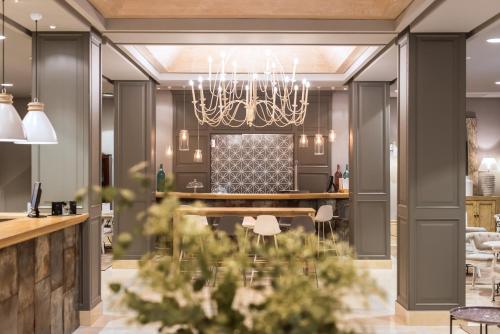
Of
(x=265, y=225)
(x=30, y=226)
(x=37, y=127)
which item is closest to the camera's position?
(x=30, y=226)

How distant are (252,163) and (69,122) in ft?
21.4

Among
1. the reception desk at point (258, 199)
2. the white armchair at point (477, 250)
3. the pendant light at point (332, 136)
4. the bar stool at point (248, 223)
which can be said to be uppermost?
the pendant light at point (332, 136)

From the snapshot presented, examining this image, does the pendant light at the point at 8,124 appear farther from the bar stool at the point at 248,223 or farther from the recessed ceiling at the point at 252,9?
the bar stool at the point at 248,223

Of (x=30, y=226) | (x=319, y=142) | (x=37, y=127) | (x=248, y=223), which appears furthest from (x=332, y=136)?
(x=30, y=226)

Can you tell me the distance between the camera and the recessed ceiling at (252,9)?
6.00 metres

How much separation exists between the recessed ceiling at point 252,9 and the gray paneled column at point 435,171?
49 centimetres

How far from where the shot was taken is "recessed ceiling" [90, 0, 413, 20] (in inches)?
236

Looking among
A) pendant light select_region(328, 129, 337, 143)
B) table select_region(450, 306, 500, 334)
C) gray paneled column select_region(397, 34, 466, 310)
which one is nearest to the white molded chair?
gray paneled column select_region(397, 34, 466, 310)

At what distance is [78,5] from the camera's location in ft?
17.5

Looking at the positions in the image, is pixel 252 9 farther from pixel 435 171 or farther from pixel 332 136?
pixel 332 136

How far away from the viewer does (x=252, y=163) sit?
12.3m

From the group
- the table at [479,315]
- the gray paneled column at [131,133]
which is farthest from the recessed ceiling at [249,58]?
the table at [479,315]

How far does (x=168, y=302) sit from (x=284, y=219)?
8327 millimetres

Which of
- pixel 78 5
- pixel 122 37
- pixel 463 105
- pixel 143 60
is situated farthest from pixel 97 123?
pixel 463 105
